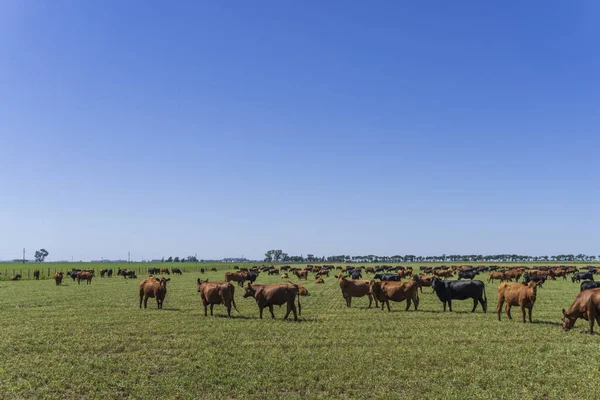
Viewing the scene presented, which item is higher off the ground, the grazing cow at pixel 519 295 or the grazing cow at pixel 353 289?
the grazing cow at pixel 519 295

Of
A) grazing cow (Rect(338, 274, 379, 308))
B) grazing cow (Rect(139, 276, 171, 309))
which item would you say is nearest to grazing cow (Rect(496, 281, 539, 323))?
grazing cow (Rect(338, 274, 379, 308))

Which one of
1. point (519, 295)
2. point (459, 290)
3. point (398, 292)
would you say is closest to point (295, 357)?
point (519, 295)

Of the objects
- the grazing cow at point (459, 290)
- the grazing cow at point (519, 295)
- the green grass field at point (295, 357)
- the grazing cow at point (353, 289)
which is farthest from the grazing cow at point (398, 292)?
the grazing cow at point (519, 295)

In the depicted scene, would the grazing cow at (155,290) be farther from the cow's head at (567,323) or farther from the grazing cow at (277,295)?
the cow's head at (567,323)

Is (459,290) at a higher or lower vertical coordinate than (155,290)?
lower

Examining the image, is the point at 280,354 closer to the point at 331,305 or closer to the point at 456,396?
the point at 456,396

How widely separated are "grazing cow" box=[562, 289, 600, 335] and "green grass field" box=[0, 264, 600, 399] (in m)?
0.47

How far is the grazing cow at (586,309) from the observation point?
15586 mm

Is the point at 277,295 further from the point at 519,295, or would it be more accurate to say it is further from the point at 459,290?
the point at 519,295

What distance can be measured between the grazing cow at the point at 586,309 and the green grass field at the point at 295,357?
0.47 metres

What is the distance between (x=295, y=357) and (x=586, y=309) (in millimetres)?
11769

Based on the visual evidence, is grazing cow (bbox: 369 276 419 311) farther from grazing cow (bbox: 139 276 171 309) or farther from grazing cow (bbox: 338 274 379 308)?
grazing cow (bbox: 139 276 171 309)

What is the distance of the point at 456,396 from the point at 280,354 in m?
5.44

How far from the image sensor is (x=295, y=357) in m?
12.5
